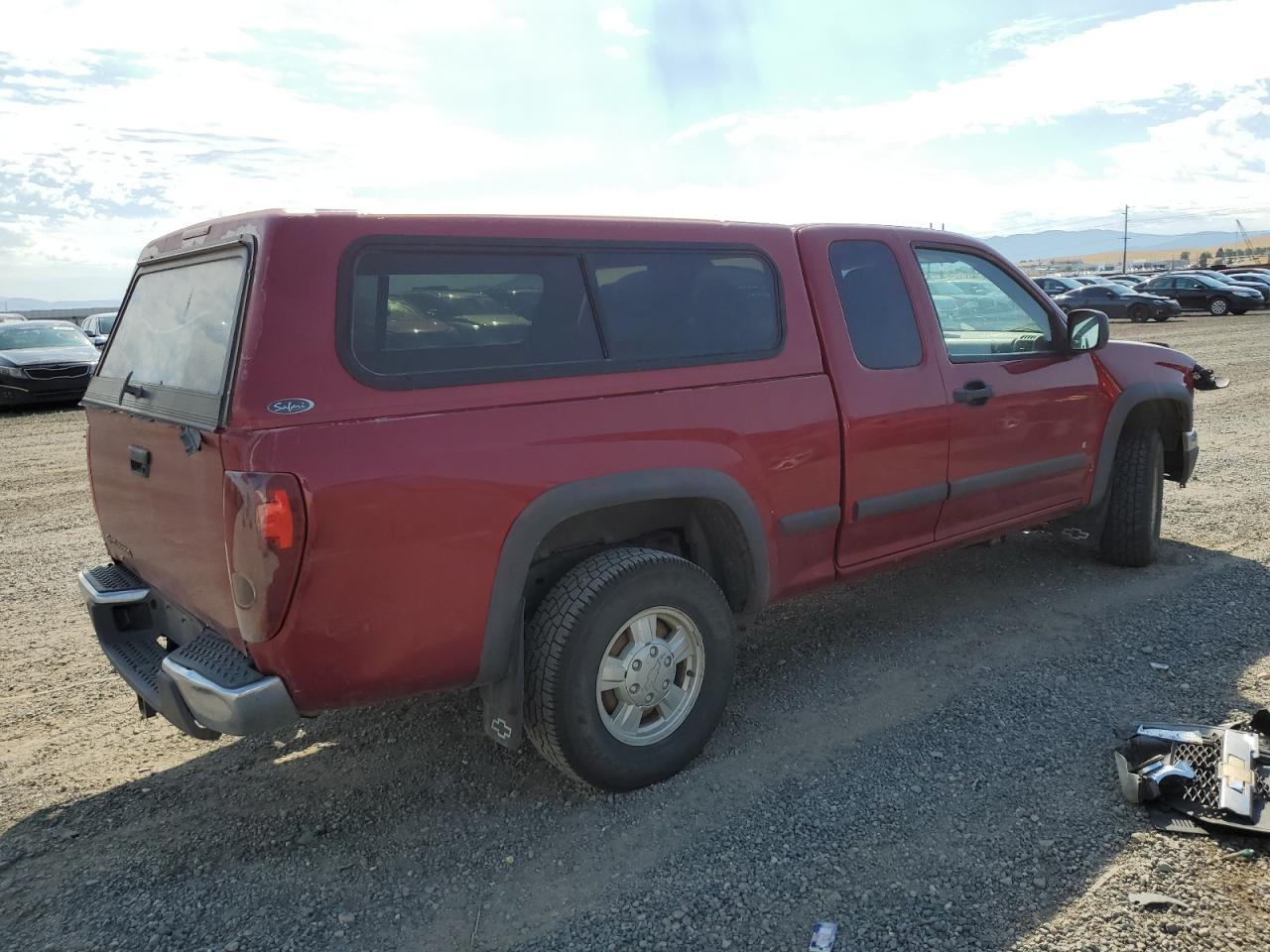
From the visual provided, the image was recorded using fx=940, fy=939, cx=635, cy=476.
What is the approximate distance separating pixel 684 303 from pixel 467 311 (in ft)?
2.95

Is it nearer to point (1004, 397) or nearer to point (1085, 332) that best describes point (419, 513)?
point (1004, 397)

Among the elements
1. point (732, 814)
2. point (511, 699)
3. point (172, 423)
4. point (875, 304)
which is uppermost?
A: point (875, 304)

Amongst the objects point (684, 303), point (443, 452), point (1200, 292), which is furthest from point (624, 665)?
point (1200, 292)

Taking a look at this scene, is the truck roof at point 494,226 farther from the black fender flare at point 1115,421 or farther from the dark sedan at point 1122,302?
the dark sedan at point 1122,302

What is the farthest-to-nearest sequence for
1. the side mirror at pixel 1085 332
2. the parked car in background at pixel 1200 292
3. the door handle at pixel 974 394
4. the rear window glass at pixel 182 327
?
the parked car in background at pixel 1200 292 → the side mirror at pixel 1085 332 → the door handle at pixel 974 394 → the rear window glass at pixel 182 327

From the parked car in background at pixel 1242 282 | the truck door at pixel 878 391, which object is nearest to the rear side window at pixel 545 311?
the truck door at pixel 878 391

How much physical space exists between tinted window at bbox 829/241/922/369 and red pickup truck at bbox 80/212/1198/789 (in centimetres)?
1

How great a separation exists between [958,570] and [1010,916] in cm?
321

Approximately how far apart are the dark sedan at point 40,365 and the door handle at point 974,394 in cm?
1350

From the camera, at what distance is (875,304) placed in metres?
4.09

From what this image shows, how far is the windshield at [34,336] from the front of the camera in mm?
15211

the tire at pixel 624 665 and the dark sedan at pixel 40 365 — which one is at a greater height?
the dark sedan at pixel 40 365

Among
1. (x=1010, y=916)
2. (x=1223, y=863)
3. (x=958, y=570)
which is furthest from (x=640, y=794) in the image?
(x=958, y=570)

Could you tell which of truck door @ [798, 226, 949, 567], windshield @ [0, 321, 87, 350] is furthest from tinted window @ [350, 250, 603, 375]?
windshield @ [0, 321, 87, 350]
